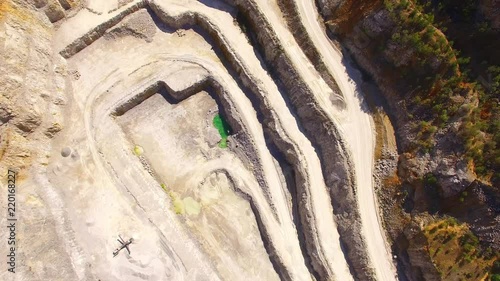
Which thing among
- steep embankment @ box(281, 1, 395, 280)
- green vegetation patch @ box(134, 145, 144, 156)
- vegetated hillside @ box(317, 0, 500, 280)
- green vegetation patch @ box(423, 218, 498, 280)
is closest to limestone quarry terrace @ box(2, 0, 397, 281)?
steep embankment @ box(281, 1, 395, 280)

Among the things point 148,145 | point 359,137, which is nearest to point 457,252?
point 359,137

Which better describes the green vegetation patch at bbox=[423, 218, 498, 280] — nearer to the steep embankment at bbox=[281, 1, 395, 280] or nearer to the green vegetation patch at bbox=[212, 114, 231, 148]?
the steep embankment at bbox=[281, 1, 395, 280]

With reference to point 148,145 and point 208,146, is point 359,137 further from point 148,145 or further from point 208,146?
point 148,145

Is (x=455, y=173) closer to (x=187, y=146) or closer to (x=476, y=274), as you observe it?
(x=476, y=274)

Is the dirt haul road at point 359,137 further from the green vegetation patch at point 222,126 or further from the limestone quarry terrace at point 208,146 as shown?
the green vegetation patch at point 222,126

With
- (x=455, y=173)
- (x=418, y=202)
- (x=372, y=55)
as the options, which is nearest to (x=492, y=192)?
(x=455, y=173)

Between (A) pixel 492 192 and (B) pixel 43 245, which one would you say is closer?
(B) pixel 43 245
